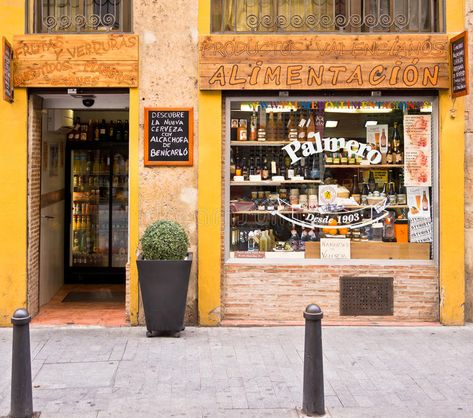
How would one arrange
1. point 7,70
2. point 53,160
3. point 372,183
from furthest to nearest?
point 53,160, point 372,183, point 7,70

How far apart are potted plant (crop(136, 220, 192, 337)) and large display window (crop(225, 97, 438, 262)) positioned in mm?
1140

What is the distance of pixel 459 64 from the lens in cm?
859

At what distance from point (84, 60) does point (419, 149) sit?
14.9 feet

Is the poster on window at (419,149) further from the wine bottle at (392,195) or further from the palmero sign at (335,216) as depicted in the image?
the palmero sign at (335,216)

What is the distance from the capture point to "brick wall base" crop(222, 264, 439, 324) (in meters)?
9.05

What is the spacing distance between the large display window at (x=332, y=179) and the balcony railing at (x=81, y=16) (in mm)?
1897

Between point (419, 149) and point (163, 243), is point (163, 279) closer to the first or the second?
point (163, 243)

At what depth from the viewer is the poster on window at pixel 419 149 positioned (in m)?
9.21

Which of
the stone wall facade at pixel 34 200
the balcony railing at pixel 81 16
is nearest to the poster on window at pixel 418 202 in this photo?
the balcony railing at pixel 81 16

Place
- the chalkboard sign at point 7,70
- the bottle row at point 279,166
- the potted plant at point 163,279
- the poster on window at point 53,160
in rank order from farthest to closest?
the poster on window at point 53,160, the bottle row at point 279,166, the chalkboard sign at point 7,70, the potted plant at point 163,279

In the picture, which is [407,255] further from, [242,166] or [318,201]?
[242,166]

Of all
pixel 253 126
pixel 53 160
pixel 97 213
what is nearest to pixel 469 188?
pixel 253 126

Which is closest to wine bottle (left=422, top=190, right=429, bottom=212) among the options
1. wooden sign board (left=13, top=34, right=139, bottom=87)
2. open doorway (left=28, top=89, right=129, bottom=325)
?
wooden sign board (left=13, top=34, right=139, bottom=87)

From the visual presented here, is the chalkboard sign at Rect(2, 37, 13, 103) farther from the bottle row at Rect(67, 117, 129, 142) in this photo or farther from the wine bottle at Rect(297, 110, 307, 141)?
the wine bottle at Rect(297, 110, 307, 141)
